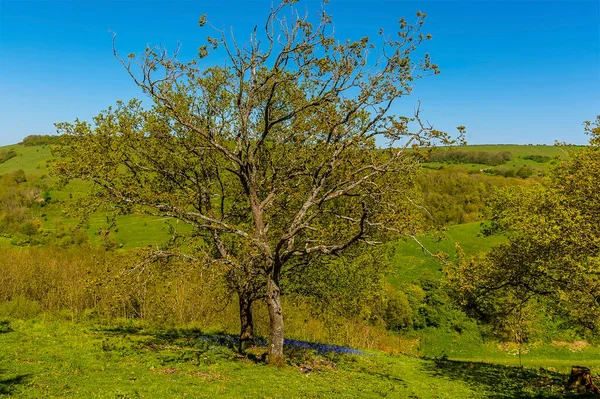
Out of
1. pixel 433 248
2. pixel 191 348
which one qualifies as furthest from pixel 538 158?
pixel 191 348

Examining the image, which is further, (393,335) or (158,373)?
(393,335)

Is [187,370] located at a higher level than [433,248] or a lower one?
lower

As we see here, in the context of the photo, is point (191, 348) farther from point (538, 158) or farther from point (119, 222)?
point (538, 158)

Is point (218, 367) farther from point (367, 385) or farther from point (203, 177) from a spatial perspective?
point (203, 177)

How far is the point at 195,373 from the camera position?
57.7 feet

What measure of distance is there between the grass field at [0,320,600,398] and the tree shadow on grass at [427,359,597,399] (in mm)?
58

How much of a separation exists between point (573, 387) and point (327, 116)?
1965cm

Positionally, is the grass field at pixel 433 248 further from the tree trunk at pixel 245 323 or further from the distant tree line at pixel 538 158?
the distant tree line at pixel 538 158

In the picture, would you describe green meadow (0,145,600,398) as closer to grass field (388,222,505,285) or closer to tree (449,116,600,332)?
tree (449,116,600,332)

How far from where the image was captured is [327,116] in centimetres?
2005

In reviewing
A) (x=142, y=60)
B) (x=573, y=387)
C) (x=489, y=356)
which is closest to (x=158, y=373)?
(x=142, y=60)

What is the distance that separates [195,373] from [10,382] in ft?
22.4

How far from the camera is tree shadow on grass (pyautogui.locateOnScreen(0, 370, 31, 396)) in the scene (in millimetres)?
13062

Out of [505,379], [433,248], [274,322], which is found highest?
[274,322]
